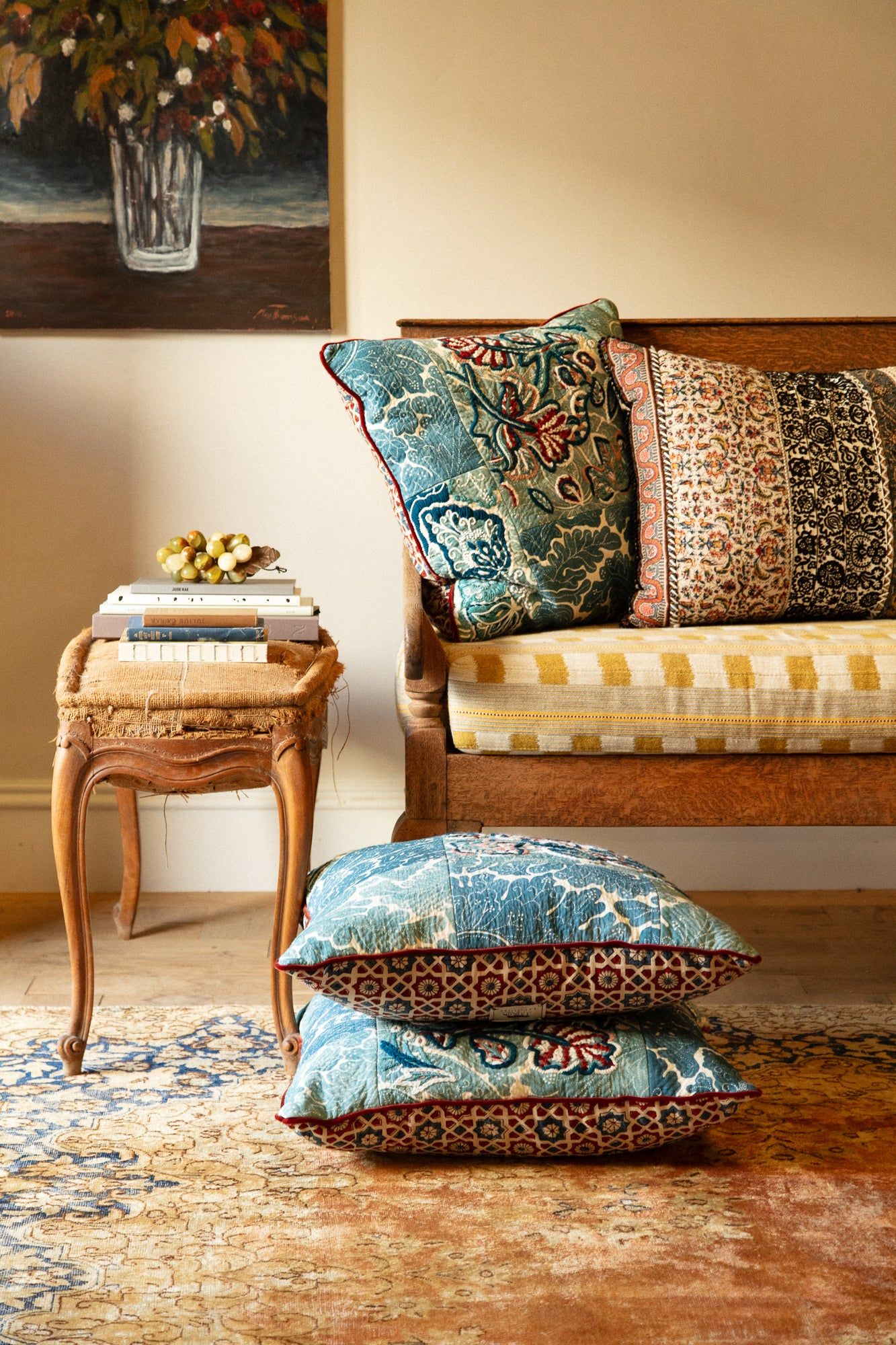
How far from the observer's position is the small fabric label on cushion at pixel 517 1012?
4.66 feet

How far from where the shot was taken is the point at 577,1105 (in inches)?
54.6

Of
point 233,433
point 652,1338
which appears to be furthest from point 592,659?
point 233,433

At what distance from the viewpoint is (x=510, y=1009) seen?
1426 millimetres

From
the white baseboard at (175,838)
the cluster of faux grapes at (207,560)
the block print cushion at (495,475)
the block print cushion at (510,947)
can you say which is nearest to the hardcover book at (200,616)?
the cluster of faux grapes at (207,560)

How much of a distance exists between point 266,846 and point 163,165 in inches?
54.9

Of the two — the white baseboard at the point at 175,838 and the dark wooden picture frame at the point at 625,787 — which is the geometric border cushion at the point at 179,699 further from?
the white baseboard at the point at 175,838

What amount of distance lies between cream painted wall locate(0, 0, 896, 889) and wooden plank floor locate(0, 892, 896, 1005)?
0.09 meters

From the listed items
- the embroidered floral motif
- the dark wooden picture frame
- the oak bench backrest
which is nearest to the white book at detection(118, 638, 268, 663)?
the dark wooden picture frame

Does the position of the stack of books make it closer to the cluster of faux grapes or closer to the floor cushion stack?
the cluster of faux grapes

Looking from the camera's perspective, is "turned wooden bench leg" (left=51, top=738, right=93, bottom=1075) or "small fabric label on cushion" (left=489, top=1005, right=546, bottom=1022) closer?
"small fabric label on cushion" (left=489, top=1005, right=546, bottom=1022)

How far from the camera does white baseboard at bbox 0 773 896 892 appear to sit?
2.59 m

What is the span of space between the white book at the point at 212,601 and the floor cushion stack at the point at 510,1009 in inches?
22.7

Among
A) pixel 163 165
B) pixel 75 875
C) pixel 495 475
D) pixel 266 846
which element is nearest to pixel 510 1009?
pixel 75 875

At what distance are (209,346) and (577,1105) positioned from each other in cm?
173
